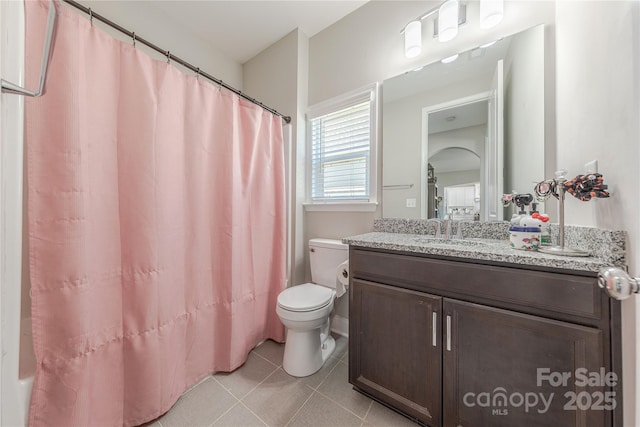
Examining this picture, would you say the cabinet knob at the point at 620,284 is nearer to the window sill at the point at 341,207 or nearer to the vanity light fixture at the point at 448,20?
the window sill at the point at 341,207

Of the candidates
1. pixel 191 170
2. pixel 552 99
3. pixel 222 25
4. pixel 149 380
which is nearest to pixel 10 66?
pixel 191 170

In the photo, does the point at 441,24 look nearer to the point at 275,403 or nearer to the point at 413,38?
the point at 413,38

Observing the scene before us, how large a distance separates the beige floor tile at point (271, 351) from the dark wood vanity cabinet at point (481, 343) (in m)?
0.61

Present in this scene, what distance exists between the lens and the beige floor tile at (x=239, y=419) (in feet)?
Answer: 3.65

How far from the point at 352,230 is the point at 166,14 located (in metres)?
2.19

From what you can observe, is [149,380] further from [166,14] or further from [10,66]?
[166,14]

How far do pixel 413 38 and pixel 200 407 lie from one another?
250 cm

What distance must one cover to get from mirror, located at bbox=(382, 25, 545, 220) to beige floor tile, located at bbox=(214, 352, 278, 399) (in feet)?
4.38

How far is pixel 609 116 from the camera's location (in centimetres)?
75

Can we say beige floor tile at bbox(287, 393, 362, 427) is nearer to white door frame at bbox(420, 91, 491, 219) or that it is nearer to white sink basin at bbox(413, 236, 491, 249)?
white sink basin at bbox(413, 236, 491, 249)

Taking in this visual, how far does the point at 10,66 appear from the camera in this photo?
0.76 metres

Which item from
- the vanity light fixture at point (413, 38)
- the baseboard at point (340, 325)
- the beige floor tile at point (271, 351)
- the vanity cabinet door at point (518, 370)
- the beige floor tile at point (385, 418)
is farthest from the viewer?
the baseboard at point (340, 325)

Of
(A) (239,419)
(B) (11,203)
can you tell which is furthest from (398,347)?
(B) (11,203)

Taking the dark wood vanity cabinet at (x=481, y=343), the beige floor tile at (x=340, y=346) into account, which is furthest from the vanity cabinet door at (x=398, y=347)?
the beige floor tile at (x=340, y=346)
